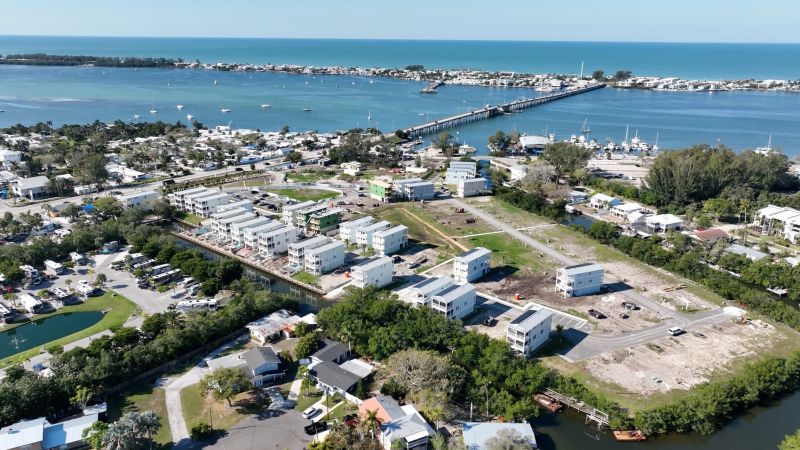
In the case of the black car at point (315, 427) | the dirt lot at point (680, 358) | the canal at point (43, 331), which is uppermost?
the dirt lot at point (680, 358)

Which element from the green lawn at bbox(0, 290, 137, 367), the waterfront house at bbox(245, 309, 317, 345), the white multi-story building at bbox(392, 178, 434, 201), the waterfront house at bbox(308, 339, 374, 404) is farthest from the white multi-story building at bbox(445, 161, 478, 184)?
the green lawn at bbox(0, 290, 137, 367)

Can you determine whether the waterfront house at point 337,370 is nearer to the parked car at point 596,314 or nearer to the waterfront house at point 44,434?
the waterfront house at point 44,434

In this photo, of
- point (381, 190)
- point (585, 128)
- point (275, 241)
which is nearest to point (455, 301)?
point (275, 241)

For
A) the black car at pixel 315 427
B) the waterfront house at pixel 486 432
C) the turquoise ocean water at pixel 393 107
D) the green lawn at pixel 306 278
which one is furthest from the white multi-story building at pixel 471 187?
the black car at pixel 315 427

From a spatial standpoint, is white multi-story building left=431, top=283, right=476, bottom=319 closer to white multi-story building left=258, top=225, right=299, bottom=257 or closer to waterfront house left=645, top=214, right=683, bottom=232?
white multi-story building left=258, top=225, right=299, bottom=257

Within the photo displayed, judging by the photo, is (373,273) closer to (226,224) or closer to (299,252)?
(299,252)

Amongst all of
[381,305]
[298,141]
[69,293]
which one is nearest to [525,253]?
[381,305]
